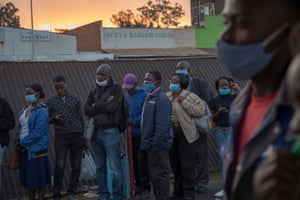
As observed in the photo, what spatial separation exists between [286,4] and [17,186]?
7530 millimetres

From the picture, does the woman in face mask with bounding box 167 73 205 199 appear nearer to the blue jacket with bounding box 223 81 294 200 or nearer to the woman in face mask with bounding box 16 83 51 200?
the woman in face mask with bounding box 16 83 51 200

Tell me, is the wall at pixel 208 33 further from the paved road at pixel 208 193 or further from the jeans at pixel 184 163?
the jeans at pixel 184 163

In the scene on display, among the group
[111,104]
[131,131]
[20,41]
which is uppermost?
[20,41]

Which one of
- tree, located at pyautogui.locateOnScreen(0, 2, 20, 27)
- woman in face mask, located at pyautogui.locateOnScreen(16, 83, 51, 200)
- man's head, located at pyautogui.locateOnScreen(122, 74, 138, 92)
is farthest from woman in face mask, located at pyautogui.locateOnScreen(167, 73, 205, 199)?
tree, located at pyautogui.locateOnScreen(0, 2, 20, 27)

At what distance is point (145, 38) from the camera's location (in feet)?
115

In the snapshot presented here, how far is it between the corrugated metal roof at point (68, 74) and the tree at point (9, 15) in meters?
57.6

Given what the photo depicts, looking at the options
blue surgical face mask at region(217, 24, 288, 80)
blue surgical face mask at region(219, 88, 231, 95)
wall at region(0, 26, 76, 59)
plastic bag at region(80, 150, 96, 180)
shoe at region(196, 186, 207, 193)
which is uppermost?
wall at region(0, 26, 76, 59)

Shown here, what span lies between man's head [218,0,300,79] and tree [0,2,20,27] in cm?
6722

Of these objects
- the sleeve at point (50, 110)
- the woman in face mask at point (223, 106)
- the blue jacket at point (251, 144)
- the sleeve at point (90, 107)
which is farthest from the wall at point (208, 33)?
the blue jacket at point (251, 144)

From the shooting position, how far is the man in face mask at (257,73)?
2.04 m

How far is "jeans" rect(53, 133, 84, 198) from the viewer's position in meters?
8.45

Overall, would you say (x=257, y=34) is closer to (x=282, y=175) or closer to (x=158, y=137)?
(x=282, y=175)

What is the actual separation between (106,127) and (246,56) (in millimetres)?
5916

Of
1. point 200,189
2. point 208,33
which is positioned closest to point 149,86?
point 200,189
